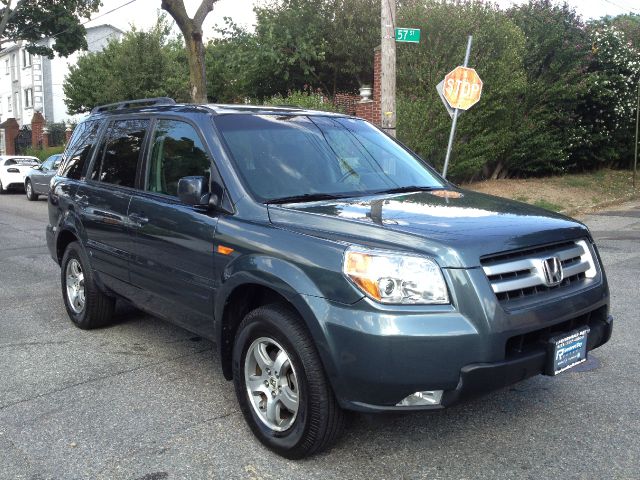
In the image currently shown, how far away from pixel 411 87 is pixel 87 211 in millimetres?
11537

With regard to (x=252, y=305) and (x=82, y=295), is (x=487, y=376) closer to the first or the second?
(x=252, y=305)

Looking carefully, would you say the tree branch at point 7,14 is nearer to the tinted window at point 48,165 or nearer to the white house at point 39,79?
the tinted window at point 48,165

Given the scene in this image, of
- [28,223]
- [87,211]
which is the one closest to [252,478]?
[87,211]

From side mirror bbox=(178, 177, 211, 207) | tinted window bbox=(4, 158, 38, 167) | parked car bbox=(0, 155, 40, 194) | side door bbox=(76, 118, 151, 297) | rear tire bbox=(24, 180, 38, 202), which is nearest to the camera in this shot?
side mirror bbox=(178, 177, 211, 207)

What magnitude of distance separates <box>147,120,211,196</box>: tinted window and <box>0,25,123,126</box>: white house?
4738 cm

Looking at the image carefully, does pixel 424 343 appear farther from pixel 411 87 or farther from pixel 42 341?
pixel 411 87

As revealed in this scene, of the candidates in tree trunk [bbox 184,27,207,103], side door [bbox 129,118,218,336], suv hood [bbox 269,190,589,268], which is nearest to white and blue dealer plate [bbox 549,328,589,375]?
suv hood [bbox 269,190,589,268]

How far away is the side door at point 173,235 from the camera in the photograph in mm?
3959

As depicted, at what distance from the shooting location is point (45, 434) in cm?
374

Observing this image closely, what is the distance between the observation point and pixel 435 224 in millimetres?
3287

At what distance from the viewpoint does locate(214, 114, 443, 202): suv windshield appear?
399cm

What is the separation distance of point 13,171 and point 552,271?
22884mm

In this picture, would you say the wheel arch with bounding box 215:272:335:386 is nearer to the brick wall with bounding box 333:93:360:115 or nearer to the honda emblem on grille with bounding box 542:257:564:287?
the honda emblem on grille with bounding box 542:257:564:287

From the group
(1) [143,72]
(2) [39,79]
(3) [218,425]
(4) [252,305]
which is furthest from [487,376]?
(2) [39,79]
